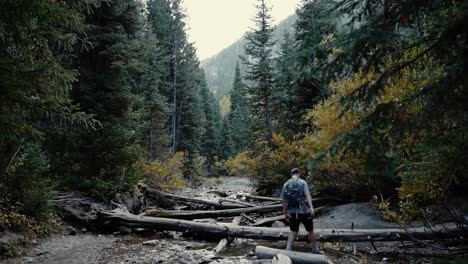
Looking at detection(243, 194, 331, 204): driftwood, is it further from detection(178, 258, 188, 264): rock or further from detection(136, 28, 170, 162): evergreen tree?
detection(136, 28, 170, 162): evergreen tree

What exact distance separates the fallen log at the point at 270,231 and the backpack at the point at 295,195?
1690 millimetres

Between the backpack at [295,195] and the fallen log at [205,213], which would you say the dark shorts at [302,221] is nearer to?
the backpack at [295,195]

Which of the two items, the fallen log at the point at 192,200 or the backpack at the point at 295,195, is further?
the fallen log at the point at 192,200

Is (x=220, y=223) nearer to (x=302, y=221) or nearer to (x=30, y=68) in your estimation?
(x=302, y=221)

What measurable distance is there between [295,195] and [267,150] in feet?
46.6

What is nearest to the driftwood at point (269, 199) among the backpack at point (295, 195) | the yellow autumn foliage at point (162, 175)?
the yellow autumn foliage at point (162, 175)

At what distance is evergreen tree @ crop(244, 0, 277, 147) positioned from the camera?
2634 cm

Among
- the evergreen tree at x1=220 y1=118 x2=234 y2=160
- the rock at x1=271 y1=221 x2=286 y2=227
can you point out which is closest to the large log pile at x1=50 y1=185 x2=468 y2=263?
the rock at x1=271 y1=221 x2=286 y2=227

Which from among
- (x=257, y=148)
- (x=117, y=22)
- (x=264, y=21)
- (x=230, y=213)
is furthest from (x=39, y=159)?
(x=264, y=21)

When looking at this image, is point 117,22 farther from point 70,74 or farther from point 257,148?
point 257,148

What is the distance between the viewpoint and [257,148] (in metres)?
A: 25.4

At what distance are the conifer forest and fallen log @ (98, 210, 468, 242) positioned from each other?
4cm

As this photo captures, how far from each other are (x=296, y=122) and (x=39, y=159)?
57.9 feet

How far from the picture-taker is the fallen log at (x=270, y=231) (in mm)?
8656
